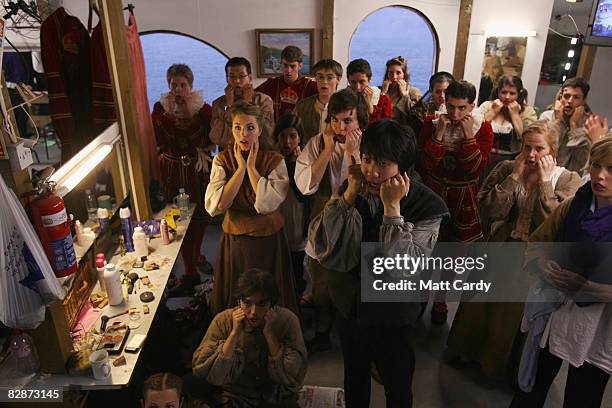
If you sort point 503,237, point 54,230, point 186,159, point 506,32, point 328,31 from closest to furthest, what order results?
point 54,230 < point 503,237 < point 186,159 < point 328,31 < point 506,32

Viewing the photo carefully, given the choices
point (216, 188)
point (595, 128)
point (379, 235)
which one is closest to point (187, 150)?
point (216, 188)

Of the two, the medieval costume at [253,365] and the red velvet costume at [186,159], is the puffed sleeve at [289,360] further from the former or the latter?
the red velvet costume at [186,159]

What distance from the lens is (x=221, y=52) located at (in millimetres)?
5328

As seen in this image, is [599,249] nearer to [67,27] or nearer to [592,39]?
[67,27]

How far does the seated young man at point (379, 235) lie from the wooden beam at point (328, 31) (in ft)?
11.6

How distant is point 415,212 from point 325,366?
1.62m

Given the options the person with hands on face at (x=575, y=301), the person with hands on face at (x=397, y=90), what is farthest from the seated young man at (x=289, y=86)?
the person with hands on face at (x=575, y=301)

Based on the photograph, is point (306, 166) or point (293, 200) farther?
point (293, 200)

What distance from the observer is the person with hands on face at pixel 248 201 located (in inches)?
109

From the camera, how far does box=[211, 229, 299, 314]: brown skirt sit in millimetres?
2957

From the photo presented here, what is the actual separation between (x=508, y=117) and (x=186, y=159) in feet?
8.65

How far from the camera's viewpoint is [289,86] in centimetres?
402

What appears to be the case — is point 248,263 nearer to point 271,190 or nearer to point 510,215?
point 271,190

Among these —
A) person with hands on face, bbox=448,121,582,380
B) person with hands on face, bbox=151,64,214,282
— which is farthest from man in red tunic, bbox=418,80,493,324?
person with hands on face, bbox=151,64,214,282
